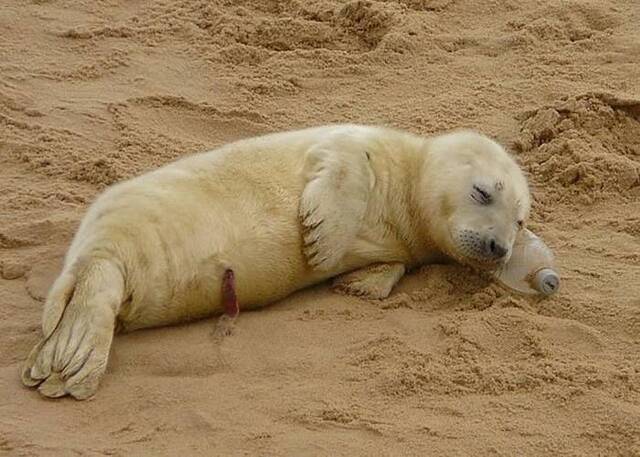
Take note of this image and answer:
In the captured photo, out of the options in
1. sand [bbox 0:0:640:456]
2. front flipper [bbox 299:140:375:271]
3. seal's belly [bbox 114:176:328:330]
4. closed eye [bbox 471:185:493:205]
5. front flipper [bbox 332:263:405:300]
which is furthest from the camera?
closed eye [bbox 471:185:493:205]

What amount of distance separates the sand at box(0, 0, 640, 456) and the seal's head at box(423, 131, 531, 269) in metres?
0.16

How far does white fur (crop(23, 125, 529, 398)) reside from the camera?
4160 millimetres

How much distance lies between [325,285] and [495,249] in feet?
2.35

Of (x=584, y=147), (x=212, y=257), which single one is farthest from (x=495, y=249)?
(x=584, y=147)

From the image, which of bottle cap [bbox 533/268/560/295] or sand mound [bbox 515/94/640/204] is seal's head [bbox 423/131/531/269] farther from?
sand mound [bbox 515/94/640/204]

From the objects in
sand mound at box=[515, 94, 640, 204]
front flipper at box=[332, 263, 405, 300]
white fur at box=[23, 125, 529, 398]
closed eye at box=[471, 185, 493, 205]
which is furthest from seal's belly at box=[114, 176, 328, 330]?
sand mound at box=[515, 94, 640, 204]

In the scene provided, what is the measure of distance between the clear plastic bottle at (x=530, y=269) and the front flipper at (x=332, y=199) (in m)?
0.65

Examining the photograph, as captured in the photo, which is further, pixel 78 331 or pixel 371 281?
pixel 371 281

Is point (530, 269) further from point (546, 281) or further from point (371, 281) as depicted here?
point (371, 281)

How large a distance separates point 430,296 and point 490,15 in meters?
3.38

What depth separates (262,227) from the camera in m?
4.68

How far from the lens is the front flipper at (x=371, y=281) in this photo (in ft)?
16.0

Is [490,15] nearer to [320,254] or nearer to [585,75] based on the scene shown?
[585,75]

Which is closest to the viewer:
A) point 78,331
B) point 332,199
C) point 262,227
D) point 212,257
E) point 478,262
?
point 78,331
